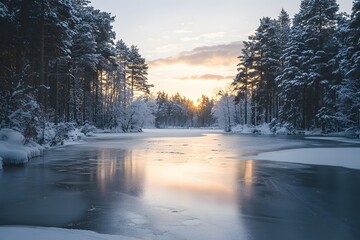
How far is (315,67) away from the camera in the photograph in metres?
44.1

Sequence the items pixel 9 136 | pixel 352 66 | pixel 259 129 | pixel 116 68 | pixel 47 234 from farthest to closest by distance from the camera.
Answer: pixel 116 68 → pixel 259 129 → pixel 352 66 → pixel 9 136 → pixel 47 234

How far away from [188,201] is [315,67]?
41422 mm

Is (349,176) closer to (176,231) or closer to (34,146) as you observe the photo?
(176,231)

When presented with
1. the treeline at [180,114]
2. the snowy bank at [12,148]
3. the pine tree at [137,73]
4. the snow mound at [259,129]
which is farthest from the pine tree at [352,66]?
the treeline at [180,114]

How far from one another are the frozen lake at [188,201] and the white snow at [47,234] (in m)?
0.29

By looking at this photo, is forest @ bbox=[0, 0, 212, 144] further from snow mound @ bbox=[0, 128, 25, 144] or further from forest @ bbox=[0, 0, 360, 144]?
snow mound @ bbox=[0, 128, 25, 144]

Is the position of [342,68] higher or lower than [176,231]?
higher

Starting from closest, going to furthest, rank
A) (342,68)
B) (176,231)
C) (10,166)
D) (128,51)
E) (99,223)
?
(176,231), (99,223), (10,166), (342,68), (128,51)

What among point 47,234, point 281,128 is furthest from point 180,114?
point 47,234

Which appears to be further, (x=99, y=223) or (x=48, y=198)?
(x=48, y=198)

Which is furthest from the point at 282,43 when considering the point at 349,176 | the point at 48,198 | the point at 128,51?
the point at 48,198

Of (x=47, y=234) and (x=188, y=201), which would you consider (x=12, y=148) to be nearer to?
(x=188, y=201)

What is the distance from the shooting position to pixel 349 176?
11.7 meters

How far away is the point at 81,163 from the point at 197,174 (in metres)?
5.97
